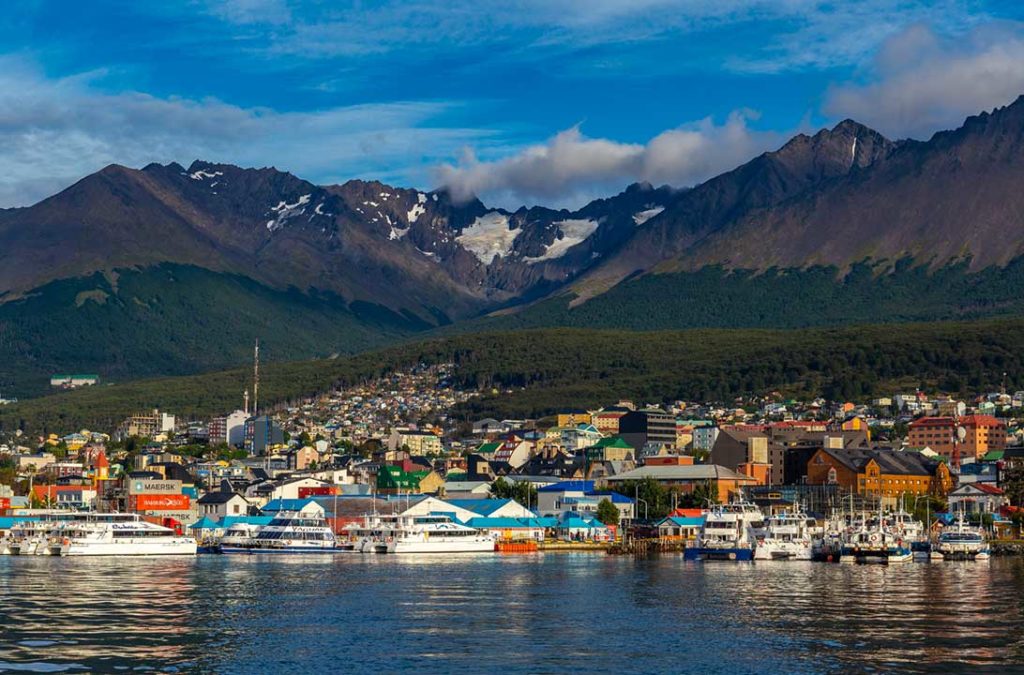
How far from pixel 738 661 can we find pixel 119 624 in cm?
2591

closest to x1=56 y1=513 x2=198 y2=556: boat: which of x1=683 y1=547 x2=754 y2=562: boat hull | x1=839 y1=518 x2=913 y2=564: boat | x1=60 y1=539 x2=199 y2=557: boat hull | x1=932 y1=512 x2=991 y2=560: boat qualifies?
x1=60 y1=539 x2=199 y2=557: boat hull

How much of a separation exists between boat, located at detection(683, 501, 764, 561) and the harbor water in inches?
640

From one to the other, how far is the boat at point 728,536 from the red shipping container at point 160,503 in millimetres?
Answer: 61388

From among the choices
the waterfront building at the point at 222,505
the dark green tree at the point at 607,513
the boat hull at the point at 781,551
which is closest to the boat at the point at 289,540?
the waterfront building at the point at 222,505

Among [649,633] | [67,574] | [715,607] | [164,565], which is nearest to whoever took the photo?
[649,633]

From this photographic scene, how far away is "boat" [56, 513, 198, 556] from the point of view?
136m

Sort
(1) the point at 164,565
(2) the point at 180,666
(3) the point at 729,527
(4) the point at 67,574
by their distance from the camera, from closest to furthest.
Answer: (2) the point at 180,666, (4) the point at 67,574, (1) the point at 164,565, (3) the point at 729,527

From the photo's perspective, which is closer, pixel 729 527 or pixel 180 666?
pixel 180 666

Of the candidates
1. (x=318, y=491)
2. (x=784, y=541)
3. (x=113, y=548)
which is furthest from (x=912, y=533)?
(x=113, y=548)

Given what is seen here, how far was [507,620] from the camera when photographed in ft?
243

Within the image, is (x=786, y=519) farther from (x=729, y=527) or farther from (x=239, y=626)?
(x=239, y=626)

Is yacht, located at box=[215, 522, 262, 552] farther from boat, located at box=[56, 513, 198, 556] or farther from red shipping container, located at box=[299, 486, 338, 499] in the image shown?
red shipping container, located at box=[299, 486, 338, 499]

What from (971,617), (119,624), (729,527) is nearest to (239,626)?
(119,624)

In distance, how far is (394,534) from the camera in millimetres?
143750
